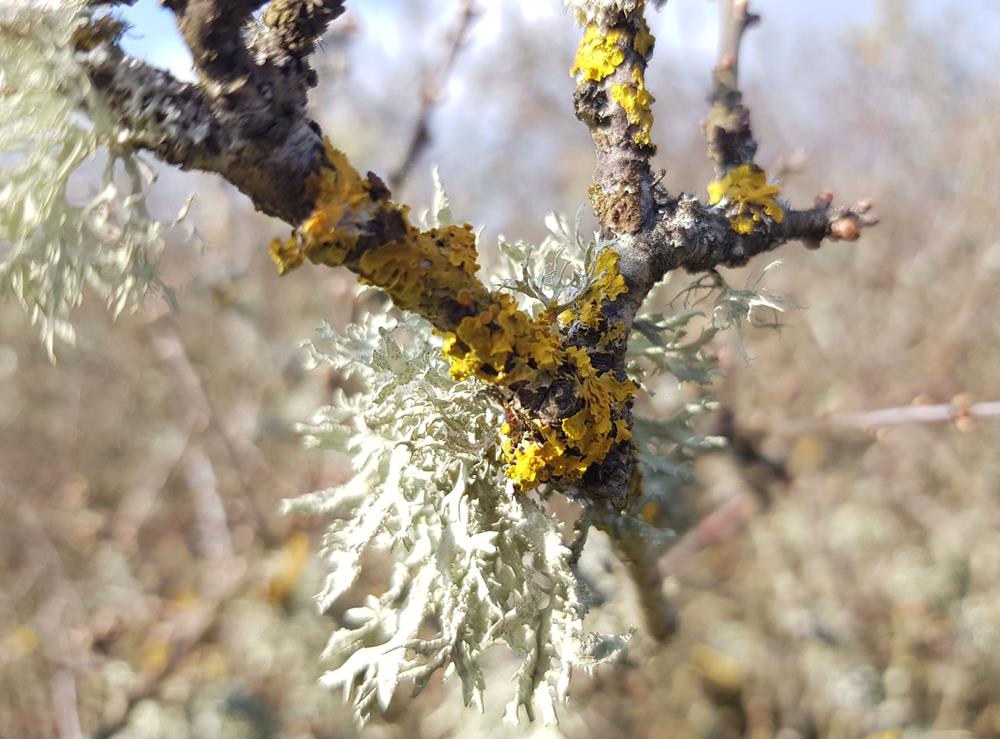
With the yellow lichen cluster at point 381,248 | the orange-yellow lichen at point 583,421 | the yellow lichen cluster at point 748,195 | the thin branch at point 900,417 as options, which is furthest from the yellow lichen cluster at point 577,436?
the thin branch at point 900,417

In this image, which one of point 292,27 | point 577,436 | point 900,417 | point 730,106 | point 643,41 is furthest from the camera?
point 900,417

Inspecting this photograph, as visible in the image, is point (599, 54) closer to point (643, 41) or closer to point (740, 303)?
point (643, 41)

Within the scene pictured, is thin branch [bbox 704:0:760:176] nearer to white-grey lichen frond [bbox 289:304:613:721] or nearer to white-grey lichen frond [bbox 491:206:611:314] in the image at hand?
white-grey lichen frond [bbox 491:206:611:314]

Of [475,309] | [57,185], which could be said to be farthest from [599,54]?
[57,185]

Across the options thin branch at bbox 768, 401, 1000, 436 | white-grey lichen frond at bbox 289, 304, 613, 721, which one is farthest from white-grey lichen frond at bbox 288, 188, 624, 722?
thin branch at bbox 768, 401, 1000, 436

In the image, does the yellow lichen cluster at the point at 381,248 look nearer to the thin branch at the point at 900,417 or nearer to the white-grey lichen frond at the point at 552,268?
the white-grey lichen frond at the point at 552,268
